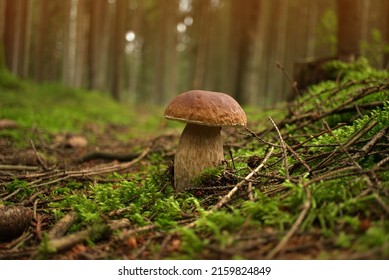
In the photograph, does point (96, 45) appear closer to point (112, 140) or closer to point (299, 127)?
point (112, 140)

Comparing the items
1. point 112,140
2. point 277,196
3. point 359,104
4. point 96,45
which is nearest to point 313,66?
point 359,104

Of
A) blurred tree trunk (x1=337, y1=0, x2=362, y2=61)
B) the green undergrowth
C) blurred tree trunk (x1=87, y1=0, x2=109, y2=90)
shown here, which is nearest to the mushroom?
the green undergrowth

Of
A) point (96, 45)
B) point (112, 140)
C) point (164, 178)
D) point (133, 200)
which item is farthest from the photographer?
point (96, 45)

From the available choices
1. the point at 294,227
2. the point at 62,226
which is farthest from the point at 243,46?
the point at 294,227

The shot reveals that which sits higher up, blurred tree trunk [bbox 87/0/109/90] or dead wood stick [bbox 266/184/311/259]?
blurred tree trunk [bbox 87/0/109/90]

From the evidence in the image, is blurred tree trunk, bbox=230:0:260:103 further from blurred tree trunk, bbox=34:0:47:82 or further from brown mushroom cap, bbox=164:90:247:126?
blurred tree trunk, bbox=34:0:47:82
